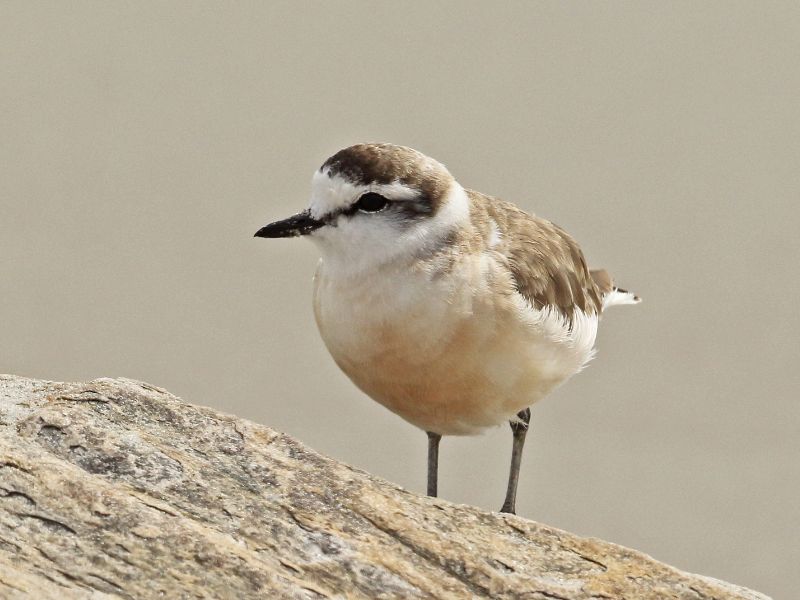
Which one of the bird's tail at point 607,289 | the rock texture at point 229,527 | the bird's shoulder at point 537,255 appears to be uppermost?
the bird's tail at point 607,289

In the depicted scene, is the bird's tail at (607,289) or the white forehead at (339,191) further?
the bird's tail at (607,289)

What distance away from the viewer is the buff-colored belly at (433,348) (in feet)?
21.4

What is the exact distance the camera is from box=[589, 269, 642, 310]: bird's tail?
8.61 metres

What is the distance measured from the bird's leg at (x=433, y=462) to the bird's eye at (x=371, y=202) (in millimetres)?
2138

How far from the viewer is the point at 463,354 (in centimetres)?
657

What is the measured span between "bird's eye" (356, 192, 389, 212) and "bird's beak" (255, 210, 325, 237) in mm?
246

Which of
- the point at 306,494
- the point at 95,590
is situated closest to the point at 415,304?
the point at 306,494

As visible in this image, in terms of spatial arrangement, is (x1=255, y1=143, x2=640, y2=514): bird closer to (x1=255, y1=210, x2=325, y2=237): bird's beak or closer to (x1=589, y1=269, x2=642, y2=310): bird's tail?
(x1=255, y1=210, x2=325, y2=237): bird's beak

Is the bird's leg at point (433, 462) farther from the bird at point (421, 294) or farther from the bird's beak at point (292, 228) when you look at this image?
the bird's beak at point (292, 228)

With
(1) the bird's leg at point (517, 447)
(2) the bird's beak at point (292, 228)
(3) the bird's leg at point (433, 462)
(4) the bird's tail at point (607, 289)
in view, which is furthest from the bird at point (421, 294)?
(4) the bird's tail at point (607, 289)

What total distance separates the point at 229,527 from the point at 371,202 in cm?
207

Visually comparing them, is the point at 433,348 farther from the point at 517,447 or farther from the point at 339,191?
the point at 517,447

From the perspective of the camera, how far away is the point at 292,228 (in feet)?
21.1

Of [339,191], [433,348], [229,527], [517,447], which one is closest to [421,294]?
[433,348]
